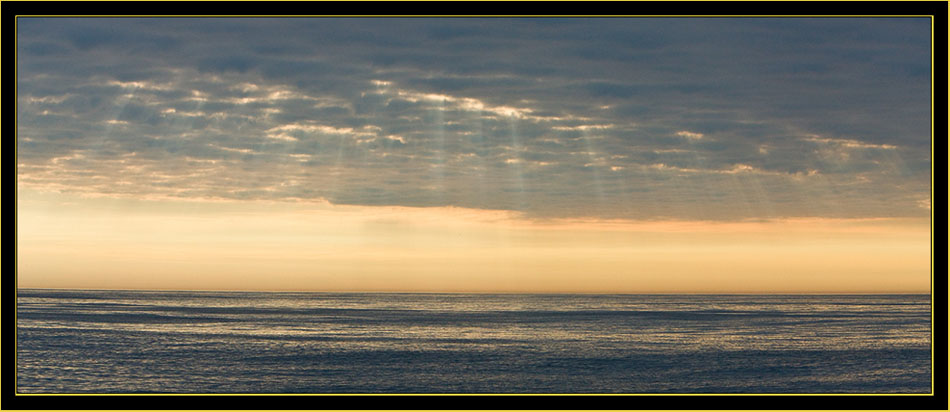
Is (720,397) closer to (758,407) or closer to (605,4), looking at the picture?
(758,407)

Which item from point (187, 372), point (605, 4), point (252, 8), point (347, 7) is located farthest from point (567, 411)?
point (187, 372)

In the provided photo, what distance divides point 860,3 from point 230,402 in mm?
14260

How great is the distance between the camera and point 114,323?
82750 mm

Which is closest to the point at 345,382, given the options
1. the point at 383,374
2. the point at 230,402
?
the point at 383,374

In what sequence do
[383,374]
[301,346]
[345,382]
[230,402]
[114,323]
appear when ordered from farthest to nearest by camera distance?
1. [114,323]
2. [301,346]
3. [383,374]
4. [345,382]
5. [230,402]

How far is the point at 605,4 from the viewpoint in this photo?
15.7 m

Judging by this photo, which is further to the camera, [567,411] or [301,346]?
[301,346]

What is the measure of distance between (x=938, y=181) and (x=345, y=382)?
32765mm

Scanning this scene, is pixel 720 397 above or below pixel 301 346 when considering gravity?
above

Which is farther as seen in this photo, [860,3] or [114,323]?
[114,323]

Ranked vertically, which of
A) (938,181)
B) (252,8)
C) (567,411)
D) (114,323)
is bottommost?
(114,323)

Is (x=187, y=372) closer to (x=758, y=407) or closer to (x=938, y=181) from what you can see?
(x=758, y=407)

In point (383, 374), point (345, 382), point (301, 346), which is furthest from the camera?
point (301, 346)

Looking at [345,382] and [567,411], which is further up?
[567,411]
